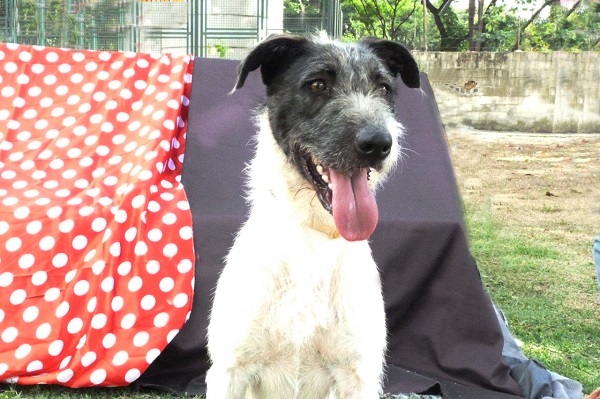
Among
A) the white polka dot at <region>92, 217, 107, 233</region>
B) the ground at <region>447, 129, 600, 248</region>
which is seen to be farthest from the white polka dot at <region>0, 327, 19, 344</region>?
the ground at <region>447, 129, 600, 248</region>

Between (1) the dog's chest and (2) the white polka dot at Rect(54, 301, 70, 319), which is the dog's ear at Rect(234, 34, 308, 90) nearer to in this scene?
(1) the dog's chest

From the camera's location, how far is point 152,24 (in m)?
11.8

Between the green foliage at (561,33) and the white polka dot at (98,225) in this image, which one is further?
the green foliage at (561,33)

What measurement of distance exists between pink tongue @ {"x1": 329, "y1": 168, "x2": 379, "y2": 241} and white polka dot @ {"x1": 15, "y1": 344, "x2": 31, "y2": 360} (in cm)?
166

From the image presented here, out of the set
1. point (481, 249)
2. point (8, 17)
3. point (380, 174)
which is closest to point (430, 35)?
point (8, 17)

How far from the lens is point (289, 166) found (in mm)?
2498

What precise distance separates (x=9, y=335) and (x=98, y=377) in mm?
432

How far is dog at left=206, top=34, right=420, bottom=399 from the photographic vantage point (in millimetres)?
2422

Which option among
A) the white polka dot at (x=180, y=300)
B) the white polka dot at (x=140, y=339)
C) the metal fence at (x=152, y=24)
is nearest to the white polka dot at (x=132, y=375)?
the white polka dot at (x=140, y=339)

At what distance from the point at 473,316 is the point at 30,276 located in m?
1.96

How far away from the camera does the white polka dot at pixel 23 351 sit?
129 inches

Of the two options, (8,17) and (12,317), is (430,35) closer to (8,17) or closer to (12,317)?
(8,17)

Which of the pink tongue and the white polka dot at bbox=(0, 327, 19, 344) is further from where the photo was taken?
the white polka dot at bbox=(0, 327, 19, 344)

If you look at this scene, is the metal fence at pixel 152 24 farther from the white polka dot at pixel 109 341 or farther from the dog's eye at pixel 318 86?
the dog's eye at pixel 318 86
